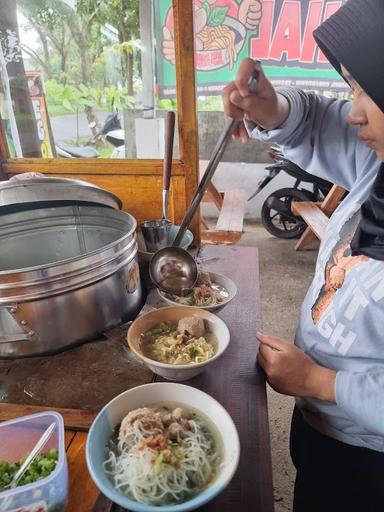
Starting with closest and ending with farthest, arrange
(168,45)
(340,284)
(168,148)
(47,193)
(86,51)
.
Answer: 1. (340,284)
2. (47,193)
3. (168,148)
4. (168,45)
5. (86,51)

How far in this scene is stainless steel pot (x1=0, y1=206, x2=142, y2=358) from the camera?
1172 millimetres

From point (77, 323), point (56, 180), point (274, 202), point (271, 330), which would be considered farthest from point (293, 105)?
point (274, 202)

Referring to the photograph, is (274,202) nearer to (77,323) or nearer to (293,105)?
(293,105)

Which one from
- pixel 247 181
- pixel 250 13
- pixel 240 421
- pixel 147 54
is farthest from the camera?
pixel 247 181

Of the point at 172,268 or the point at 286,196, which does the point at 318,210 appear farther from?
the point at 172,268

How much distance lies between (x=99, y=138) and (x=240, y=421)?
2.30 m

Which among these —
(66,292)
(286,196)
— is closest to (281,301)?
(286,196)

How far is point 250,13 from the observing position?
16.0ft

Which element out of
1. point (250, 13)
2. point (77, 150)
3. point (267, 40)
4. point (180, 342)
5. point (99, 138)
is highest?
point (250, 13)

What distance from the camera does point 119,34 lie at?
221cm

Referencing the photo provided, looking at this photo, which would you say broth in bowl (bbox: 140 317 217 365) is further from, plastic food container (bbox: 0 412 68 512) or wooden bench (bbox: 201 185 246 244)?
wooden bench (bbox: 201 185 246 244)

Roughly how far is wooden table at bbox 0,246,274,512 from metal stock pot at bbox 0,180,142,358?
33 centimetres

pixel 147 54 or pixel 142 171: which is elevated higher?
pixel 147 54

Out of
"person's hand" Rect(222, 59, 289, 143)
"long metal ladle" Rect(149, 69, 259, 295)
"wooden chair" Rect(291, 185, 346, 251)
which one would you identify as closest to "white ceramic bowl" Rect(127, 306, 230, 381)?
"long metal ladle" Rect(149, 69, 259, 295)
